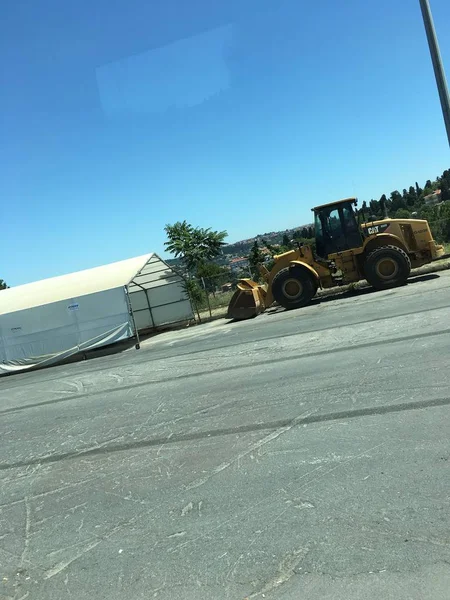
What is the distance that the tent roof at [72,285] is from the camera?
20.5 meters

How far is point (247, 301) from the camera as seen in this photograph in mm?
19219

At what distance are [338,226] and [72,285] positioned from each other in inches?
454

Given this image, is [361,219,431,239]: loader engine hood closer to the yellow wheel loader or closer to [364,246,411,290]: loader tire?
the yellow wheel loader

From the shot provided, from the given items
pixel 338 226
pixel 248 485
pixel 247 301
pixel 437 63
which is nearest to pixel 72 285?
pixel 247 301

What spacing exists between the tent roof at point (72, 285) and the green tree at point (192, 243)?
12.3 ft

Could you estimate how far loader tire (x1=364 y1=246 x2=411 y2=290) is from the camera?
1727cm

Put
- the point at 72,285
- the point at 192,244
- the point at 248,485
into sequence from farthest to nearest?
the point at 192,244, the point at 72,285, the point at 248,485

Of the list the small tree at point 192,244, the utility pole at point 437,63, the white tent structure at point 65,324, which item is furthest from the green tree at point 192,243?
the utility pole at point 437,63

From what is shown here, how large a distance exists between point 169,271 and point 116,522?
20.6 metres

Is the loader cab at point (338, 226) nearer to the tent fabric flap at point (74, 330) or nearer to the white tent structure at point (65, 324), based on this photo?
the white tent structure at point (65, 324)

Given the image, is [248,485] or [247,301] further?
[247,301]

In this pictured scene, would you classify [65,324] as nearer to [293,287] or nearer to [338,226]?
[293,287]

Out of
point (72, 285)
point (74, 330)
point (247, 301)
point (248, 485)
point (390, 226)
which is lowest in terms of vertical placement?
point (248, 485)

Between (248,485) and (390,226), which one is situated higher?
(390,226)
